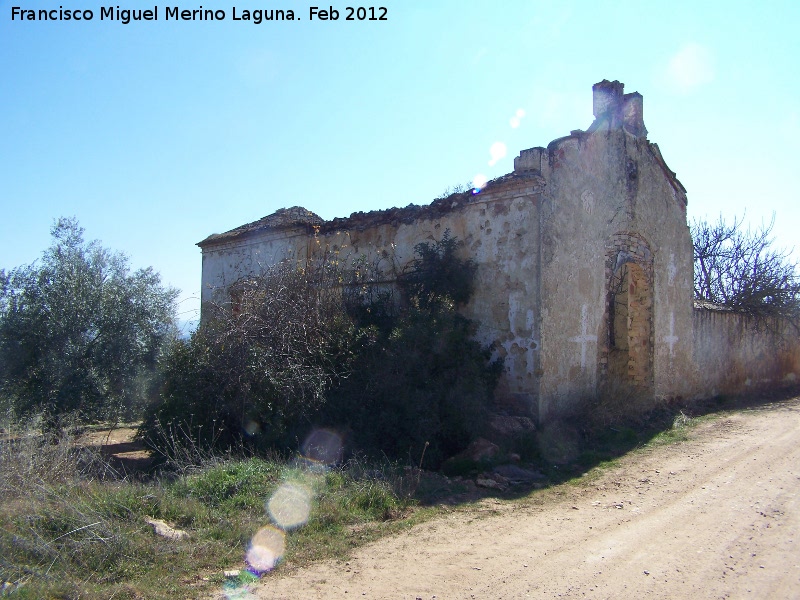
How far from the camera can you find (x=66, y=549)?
4578 mm

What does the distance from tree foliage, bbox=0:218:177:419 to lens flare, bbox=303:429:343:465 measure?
17.8 feet

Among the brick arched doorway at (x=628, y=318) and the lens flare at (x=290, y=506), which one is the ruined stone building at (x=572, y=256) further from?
the lens flare at (x=290, y=506)

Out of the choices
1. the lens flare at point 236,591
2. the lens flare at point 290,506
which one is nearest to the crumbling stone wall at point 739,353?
the lens flare at point 290,506

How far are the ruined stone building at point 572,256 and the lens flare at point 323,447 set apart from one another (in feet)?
10.7

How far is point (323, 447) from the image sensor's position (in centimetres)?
812

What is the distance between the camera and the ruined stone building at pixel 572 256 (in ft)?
33.4

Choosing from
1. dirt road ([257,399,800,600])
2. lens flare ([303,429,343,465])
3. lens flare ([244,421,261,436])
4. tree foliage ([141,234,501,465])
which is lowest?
dirt road ([257,399,800,600])

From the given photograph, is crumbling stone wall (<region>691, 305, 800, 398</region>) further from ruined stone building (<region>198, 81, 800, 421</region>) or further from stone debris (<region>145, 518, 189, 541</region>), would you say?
stone debris (<region>145, 518, 189, 541</region>)

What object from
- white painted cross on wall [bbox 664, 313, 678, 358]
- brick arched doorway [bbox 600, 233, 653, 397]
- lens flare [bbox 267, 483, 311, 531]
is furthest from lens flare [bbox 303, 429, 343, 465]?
white painted cross on wall [bbox 664, 313, 678, 358]

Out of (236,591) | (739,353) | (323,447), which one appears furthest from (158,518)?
(739,353)

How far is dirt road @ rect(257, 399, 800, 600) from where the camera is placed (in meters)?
4.31

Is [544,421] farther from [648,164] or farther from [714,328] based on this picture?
[714,328]

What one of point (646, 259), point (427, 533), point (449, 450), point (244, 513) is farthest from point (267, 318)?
point (646, 259)

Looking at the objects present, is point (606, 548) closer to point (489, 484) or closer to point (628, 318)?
point (489, 484)
